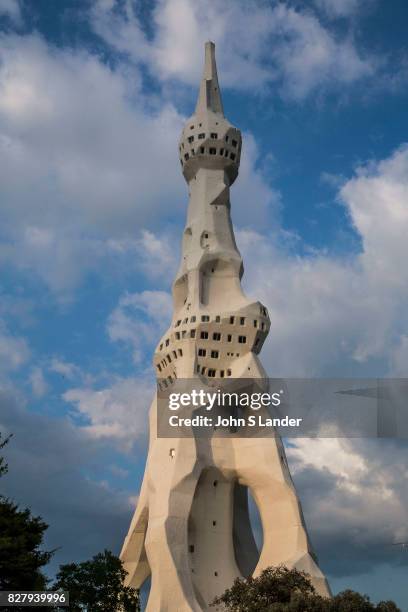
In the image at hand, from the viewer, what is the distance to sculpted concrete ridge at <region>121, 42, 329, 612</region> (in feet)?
136

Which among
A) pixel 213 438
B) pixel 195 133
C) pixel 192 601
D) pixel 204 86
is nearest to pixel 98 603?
pixel 192 601

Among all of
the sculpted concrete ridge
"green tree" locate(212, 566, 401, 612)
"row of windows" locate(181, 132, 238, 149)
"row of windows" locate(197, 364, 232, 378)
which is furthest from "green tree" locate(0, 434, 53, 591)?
"row of windows" locate(181, 132, 238, 149)

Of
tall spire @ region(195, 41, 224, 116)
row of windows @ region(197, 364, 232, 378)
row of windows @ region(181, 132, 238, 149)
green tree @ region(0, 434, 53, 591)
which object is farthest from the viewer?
tall spire @ region(195, 41, 224, 116)

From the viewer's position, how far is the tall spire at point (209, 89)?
186 feet

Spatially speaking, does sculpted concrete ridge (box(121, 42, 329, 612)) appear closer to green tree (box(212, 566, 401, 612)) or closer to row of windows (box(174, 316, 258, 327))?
row of windows (box(174, 316, 258, 327))

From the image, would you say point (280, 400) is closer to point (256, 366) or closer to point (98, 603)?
point (256, 366)

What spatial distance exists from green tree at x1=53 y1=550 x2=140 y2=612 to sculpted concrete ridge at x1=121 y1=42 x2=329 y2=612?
160 inches

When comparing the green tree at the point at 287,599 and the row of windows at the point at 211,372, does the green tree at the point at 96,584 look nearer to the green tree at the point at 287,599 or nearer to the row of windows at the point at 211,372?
the green tree at the point at 287,599

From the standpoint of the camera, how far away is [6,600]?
2345cm

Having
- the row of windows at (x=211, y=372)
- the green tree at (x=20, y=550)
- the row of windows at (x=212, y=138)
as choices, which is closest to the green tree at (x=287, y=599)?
the green tree at (x=20, y=550)

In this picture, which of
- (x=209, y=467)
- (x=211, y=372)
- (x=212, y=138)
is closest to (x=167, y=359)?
(x=211, y=372)

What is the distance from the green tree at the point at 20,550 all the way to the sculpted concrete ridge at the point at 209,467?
1577 centimetres

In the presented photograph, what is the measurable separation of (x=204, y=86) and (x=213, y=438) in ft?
87.6

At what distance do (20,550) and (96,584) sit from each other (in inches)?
486
